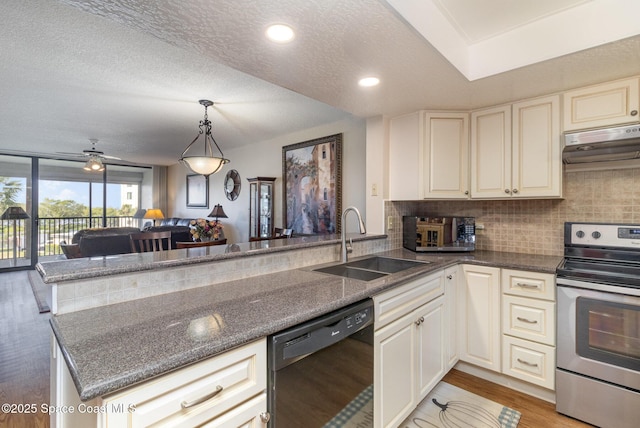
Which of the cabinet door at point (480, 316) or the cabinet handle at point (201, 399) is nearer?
the cabinet handle at point (201, 399)

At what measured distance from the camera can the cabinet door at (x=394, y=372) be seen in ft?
4.85

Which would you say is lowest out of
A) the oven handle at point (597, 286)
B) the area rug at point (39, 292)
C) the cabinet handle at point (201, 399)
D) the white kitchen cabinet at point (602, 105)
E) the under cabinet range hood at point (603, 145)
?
the area rug at point (39, 292)

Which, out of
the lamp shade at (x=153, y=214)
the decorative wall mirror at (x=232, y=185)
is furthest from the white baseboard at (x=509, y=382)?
the lamp shade at (x=153, y=214)

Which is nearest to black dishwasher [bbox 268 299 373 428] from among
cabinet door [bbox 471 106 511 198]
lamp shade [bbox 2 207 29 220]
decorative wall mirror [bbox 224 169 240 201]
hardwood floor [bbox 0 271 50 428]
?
cabinet door [bbox 471 106 511 198]

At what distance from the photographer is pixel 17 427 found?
179cm

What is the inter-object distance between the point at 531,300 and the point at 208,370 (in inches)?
82.1

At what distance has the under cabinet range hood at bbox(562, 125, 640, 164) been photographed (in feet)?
5.99

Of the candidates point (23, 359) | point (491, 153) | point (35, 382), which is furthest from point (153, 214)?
point (491, 153)

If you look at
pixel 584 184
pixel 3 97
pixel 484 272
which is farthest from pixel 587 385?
pixel 3 97

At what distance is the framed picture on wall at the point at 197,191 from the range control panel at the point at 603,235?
594 centimetres

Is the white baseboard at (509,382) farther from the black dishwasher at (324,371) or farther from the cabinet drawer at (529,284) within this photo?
the black dishwasher at (324,371)

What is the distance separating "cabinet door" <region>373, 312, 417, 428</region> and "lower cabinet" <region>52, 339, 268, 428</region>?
26.7 inches

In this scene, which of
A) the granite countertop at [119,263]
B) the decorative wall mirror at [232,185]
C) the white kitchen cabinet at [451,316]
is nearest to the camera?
the granite countertop at [119,263]

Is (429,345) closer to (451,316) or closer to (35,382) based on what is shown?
(451,316)
